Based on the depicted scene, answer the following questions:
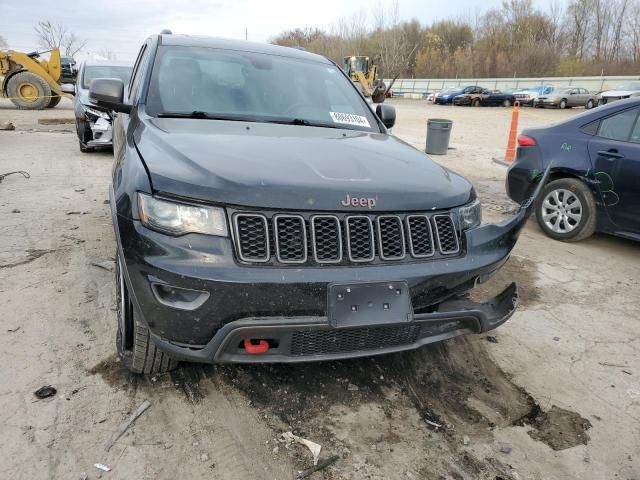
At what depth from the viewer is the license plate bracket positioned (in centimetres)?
217

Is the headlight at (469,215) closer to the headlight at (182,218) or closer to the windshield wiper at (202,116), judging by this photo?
the headlight at (182,218)

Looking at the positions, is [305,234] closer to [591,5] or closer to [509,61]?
[509,61]

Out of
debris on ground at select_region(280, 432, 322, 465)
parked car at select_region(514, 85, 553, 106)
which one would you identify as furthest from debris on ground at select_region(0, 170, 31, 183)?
parked car at select_region(514, 85, 553, 106)

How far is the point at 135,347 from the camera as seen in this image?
250cm

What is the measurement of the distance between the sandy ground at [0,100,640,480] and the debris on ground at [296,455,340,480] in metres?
0.02

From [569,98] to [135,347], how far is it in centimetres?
3921

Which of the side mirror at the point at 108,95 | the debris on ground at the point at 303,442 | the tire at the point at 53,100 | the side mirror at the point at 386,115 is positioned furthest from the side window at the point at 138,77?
the tire at the point at 53,100

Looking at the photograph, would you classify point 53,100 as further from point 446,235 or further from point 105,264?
point 446,235

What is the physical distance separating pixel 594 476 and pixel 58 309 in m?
3.24

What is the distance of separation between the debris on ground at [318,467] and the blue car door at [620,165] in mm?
4115

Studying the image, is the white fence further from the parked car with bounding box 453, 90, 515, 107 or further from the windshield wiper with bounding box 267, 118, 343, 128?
the windshield wiper with bounding box 267, 118, 343, 128

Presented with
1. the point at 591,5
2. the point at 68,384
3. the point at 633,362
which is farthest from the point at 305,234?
the point at 591,5

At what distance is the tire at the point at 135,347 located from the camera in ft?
8.13

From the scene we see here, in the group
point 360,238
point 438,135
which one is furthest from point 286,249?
point 438,135
